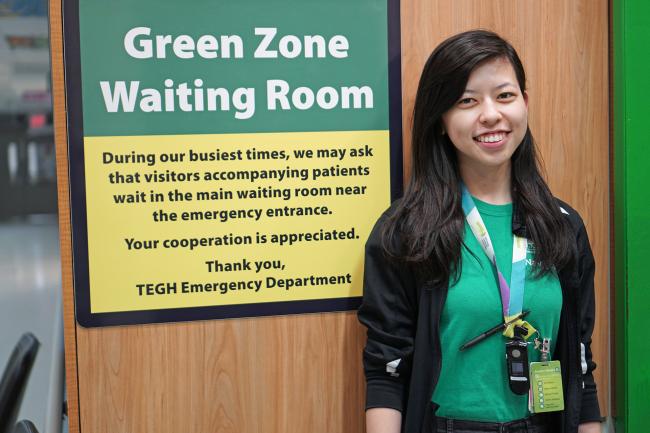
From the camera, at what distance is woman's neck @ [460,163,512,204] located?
1.57 m

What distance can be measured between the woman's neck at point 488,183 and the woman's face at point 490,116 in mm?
54

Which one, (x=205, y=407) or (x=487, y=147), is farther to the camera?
(x=205, y=407)

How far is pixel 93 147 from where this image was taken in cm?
158

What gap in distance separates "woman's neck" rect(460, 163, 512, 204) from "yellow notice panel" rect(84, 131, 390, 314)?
9.4 inches

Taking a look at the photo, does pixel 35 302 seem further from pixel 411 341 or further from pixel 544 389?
pixel 544 389

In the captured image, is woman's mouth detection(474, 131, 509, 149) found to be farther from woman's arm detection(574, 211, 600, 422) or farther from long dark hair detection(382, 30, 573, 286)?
woman's arm detection(574, 211, 600, 422)

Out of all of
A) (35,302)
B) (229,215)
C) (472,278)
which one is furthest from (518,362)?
(35,302)

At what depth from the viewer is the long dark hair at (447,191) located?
1.46 metres

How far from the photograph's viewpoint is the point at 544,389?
4.84 feet

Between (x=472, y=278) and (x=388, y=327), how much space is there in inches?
9.1

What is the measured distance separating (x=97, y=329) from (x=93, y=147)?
1.50ft

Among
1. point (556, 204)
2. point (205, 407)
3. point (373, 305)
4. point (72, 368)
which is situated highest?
point (556, 204)

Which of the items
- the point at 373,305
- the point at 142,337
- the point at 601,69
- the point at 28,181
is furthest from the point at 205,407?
the point at 28,181

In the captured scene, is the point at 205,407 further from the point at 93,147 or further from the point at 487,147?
the point at 487,147
